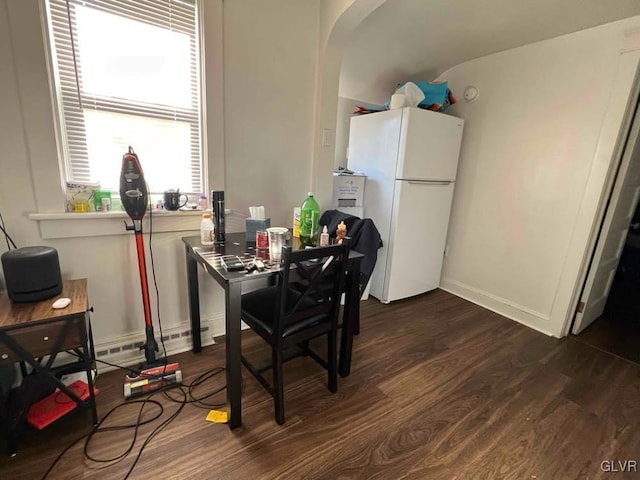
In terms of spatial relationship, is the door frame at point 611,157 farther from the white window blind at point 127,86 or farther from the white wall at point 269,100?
the white window blind at point 127,86

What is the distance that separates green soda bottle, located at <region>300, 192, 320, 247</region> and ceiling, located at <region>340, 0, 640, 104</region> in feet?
5.14

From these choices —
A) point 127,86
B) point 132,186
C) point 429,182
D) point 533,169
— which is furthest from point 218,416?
point 533,169

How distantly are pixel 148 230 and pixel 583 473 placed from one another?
2368 mm

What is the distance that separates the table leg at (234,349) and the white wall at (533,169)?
7.77ft

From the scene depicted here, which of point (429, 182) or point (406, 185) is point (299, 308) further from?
point (429, 182)

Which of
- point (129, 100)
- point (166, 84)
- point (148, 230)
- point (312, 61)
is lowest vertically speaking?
point (148, 230)

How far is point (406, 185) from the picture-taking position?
246cm

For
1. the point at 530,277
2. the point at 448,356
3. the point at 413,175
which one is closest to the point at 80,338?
the point at 448,356

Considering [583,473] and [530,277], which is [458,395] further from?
[530,277]

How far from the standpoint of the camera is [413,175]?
8.09 feet

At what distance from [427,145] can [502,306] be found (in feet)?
5.09

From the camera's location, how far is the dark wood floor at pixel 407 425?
4.00ft

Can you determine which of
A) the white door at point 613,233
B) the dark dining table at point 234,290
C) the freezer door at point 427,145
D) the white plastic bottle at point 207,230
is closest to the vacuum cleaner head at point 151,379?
the dark dining table at point 234,290

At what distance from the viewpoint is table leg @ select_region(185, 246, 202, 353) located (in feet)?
5.84
